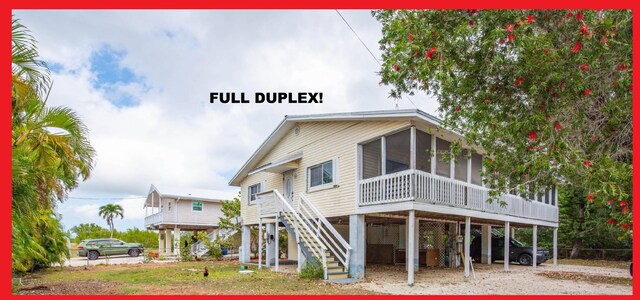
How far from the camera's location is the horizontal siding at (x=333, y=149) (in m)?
15.9

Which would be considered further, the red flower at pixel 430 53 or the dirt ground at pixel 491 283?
the dirt ground at pixel 491 283

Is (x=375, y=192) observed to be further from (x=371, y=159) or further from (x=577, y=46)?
(x=577, y=46)

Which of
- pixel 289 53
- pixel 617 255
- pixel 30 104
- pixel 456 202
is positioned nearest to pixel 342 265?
pixel 456 202

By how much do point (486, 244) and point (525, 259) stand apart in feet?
6.90

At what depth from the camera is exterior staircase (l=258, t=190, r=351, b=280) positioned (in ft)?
48.6

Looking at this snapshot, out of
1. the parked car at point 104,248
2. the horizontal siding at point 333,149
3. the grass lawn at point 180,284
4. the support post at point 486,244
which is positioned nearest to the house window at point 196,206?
the parked car at point 104,248

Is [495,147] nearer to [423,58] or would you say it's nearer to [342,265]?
[423,58]

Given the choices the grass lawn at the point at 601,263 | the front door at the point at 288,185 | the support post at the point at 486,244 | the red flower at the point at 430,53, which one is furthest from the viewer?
the grass lawn at the point at 601,263

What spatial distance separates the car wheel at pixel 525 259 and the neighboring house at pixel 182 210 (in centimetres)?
2151

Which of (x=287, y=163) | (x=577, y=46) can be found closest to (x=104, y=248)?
(x=287, y=163)

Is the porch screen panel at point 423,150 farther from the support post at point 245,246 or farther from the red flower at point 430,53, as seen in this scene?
the support post at point 245,246

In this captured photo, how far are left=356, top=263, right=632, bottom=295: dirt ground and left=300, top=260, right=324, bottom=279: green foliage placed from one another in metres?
1.40

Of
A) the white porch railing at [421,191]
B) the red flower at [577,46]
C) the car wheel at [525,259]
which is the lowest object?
the car wheel at [525,259]

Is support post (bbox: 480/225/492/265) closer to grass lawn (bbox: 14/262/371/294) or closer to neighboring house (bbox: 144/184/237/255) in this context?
grass lawn (bbox: 14/262/371/294)
